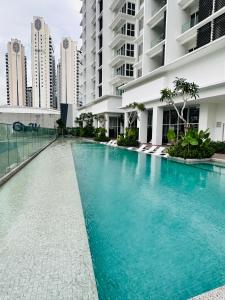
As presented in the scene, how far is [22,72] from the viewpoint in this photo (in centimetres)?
6500

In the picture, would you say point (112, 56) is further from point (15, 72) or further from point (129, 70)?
point (15, 72)

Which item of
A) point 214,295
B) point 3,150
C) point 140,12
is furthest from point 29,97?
point 214,295

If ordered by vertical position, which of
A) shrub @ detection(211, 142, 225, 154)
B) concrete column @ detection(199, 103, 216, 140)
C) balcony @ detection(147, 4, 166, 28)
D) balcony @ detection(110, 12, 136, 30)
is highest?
balcony @ detection(110, 12, 136, 30)

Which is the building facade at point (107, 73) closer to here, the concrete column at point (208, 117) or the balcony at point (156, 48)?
the balcony at point (156, 48)

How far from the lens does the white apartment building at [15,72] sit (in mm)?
63000

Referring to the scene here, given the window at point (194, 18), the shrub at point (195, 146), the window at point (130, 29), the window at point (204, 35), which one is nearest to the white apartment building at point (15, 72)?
the window at point (130, 29)

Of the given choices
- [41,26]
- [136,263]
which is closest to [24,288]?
[136,263]

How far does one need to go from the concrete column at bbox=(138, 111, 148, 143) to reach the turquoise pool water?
1678 cm

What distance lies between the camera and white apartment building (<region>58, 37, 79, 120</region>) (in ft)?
236

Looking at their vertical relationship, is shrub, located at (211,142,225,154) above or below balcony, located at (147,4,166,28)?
below

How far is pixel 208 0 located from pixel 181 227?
18.6 metres

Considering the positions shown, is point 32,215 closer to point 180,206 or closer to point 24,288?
point 24,288

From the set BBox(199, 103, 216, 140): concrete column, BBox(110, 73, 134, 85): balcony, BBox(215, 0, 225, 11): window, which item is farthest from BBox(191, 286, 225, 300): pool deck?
BBox(110, 73, 134, 85): balcony

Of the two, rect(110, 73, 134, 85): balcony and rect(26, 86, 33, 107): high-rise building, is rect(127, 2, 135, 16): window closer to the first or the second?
rect(110, 73, 134, 85): balcony
